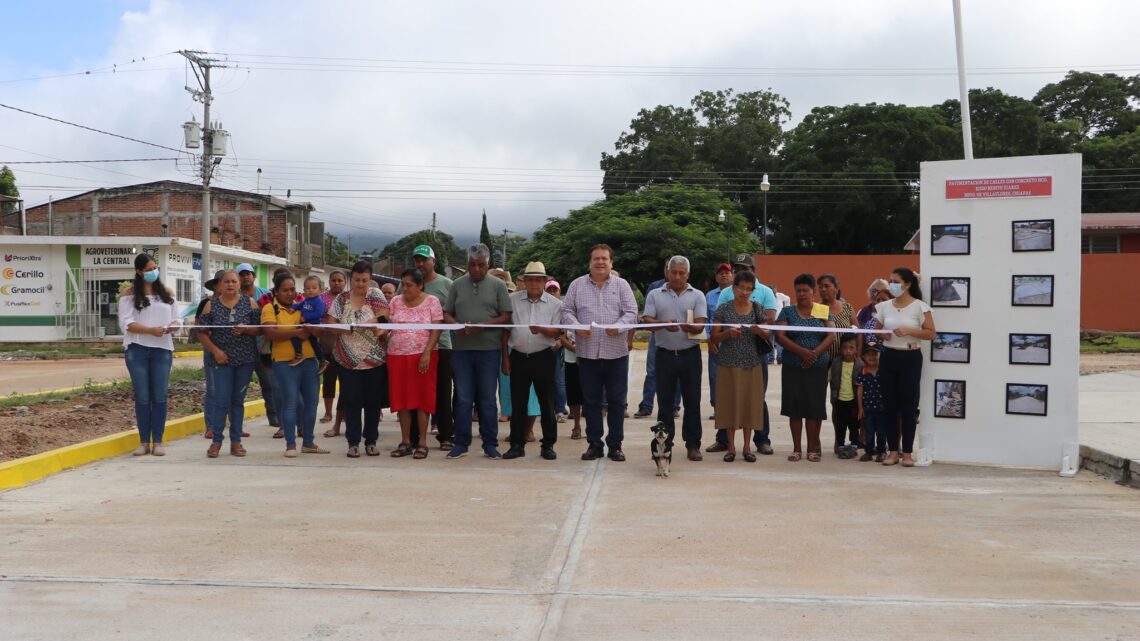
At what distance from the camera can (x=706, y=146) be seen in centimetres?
6569

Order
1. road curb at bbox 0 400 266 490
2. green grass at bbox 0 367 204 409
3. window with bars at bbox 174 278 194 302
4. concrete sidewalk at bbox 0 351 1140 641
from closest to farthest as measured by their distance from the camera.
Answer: concrete sidewalk at bbox 0 351 1140 641 < road curb at bbox 0 400 266 490 < green grass at bbox 0 367 204 409 < window with bars at bbox 174 278 194 302

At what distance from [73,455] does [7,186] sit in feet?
177

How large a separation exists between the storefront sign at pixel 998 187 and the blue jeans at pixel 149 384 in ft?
23.1

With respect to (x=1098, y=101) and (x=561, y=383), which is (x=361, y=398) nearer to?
(x=561, y=383)

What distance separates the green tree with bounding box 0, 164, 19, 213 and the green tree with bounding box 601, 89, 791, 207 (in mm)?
35598

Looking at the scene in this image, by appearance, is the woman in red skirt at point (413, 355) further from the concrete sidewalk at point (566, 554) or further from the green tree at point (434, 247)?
the green tree at point (434, 247)

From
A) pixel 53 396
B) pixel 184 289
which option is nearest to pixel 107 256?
pixel 184 289

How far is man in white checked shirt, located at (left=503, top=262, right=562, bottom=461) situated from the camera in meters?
9.00

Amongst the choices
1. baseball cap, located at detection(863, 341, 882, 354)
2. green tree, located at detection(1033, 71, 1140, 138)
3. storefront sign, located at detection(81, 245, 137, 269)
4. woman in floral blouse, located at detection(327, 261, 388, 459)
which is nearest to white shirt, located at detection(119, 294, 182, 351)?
woman in floral blouse, located at detection(327, 261, 388, 459)

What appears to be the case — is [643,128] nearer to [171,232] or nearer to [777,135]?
[777,135]

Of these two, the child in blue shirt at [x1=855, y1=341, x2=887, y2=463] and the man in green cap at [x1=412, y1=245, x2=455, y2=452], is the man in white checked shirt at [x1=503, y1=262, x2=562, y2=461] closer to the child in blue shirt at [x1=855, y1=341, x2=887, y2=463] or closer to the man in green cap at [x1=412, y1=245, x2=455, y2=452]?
the man in green cap at [x1=412, y1=245, x2=455, y2=452]

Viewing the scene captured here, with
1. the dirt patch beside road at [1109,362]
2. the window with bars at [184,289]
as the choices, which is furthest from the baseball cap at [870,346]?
the window with bars at [184,289]

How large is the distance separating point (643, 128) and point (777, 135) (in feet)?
31.2

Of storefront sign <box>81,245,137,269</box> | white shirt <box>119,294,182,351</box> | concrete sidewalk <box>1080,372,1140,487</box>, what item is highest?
storefront sign <box>81,245,137,269</box>
